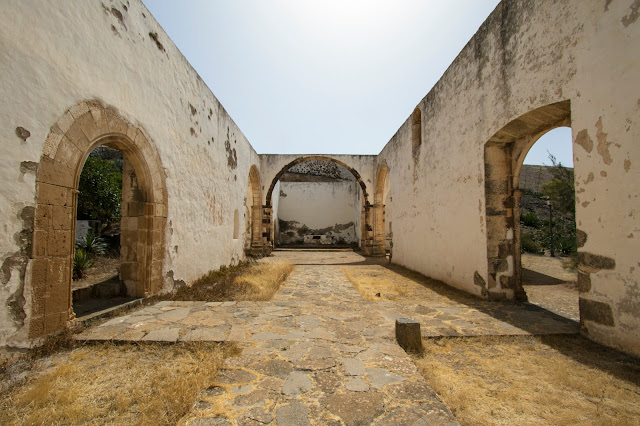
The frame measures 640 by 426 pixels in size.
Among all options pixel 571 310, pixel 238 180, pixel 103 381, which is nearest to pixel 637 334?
pixel 571 310

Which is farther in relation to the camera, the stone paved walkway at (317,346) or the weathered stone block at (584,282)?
the weathered stone block at (584,282)

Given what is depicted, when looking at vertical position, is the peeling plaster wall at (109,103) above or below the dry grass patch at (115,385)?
above

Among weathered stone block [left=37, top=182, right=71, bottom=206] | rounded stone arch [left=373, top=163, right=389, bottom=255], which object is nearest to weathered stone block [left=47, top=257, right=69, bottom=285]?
weathered stone block [left=37, top=182, right=71, bottom=206]

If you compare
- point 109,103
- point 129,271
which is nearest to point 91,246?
point 129,271

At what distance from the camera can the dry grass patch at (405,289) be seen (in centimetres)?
479

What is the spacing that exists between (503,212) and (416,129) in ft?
12.2

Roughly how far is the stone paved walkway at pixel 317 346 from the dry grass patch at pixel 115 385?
139 millimetres

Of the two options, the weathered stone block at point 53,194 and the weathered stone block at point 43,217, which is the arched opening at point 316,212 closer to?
the weathered stone block at point 53,194

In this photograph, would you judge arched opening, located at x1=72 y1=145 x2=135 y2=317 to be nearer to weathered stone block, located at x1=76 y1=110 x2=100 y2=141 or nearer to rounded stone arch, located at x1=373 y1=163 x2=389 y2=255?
weathered stone block, located at x1=76 y1=110 x2=100 y2=141

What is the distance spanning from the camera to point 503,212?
455 centimetres

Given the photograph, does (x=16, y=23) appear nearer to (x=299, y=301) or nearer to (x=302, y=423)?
(x=302, y=423)

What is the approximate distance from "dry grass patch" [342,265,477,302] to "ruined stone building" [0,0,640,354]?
28 cm

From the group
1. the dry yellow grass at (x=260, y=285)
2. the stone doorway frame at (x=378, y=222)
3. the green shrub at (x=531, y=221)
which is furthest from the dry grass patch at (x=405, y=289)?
the green shrub at (x=531, y=221)

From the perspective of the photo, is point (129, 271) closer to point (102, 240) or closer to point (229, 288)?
point (229, 288)
